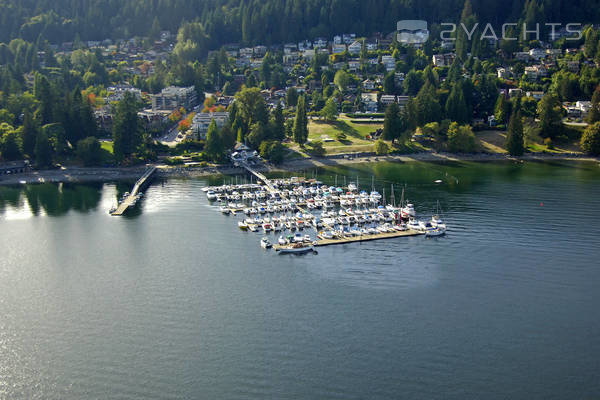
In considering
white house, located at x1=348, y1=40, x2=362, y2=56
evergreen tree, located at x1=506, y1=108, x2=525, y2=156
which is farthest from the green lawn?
white house, located at x1=348, y1=40, x2=362, y2=56

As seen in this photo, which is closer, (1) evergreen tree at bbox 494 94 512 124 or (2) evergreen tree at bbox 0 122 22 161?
(2) evergreen tree at bbox 0 122 22 161

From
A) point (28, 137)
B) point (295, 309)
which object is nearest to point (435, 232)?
point (295, 309)

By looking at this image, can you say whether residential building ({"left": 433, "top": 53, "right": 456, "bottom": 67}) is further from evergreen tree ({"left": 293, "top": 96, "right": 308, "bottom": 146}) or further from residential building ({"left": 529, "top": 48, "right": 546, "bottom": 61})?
evergreen tree ({"left": 293, "top": 96, "right": 308, "bottom": 146})

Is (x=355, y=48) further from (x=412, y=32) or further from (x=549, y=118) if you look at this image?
(x=549, y=118)

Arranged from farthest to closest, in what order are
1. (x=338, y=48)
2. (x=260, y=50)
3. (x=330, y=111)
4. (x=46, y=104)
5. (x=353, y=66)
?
(x=260, y=50) → (x=338, y=48) → (x=353, y=66) → (x=330, y=111) → (x=46, y=104)

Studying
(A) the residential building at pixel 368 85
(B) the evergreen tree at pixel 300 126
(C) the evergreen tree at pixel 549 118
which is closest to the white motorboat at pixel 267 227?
(B) the evergreen tree at pixel 300 126
